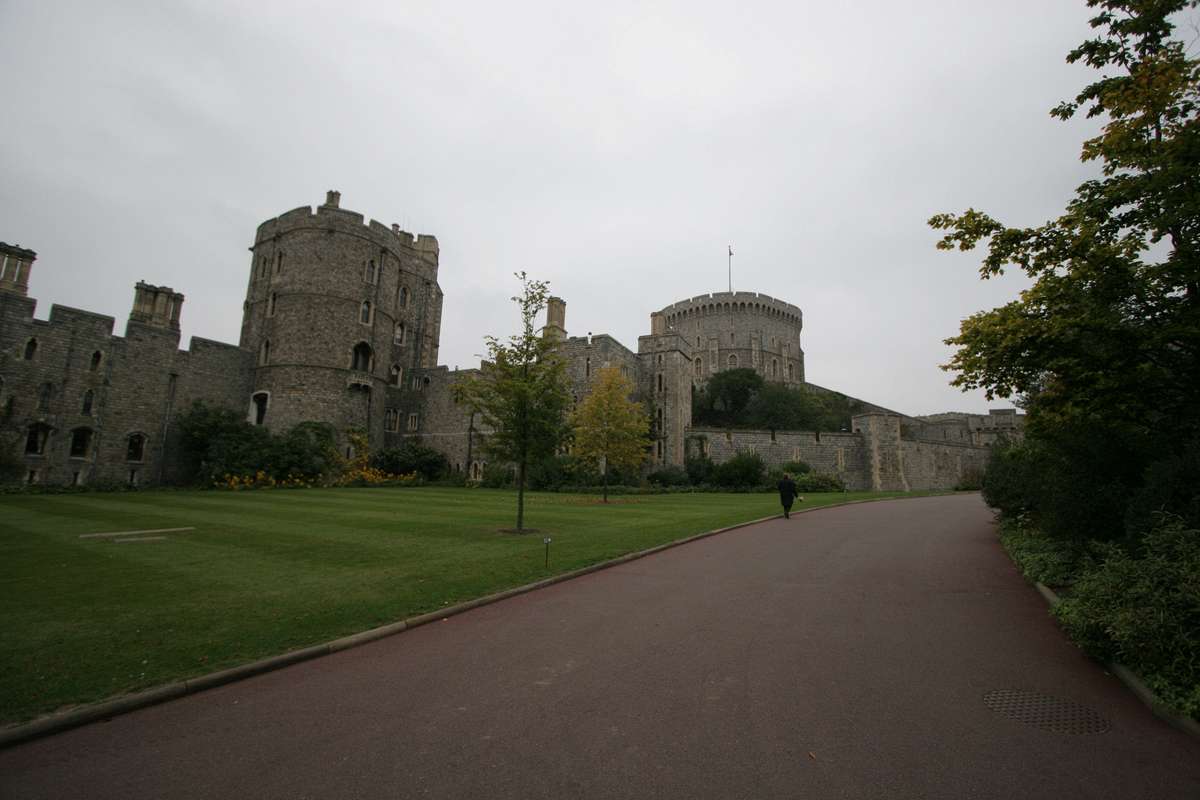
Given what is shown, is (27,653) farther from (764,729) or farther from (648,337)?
(648,337)

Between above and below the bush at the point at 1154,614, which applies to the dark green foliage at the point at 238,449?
above

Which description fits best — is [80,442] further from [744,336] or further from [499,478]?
[744,336]

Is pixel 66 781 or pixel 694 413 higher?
pixel 694 413

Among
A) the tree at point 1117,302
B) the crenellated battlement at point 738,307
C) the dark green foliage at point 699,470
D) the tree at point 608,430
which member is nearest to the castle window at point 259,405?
the tree at point 608,430

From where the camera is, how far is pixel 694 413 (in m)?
62.7

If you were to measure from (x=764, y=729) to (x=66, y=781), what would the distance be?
14.8 feet

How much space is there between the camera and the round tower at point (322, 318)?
36.4m

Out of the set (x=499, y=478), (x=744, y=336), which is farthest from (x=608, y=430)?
(x=744, y=336)

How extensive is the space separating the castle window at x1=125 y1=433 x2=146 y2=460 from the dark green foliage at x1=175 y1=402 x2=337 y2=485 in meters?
1.77

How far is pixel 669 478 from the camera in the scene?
39.4m

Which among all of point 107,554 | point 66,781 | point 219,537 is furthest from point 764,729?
point 219,537

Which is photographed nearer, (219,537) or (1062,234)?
(1062,234)

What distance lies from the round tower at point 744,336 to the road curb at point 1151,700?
71134 mm

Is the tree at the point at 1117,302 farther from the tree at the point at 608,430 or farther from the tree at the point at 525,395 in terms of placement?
the tree at the point at 608,430
